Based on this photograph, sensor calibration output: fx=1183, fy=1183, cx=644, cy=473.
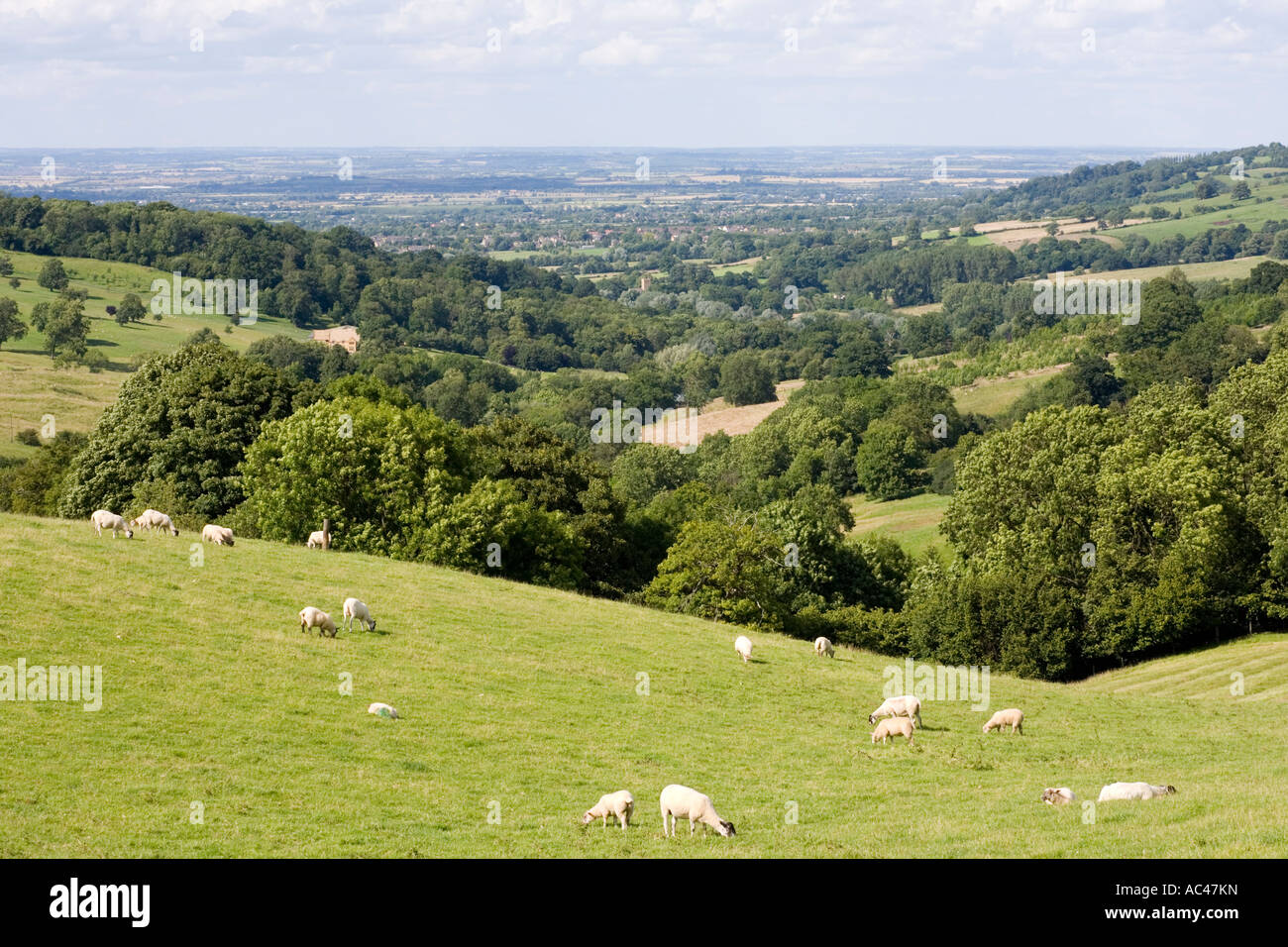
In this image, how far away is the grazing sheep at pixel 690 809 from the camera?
776 inches

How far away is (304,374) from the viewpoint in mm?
169750

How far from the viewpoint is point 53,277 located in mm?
182375

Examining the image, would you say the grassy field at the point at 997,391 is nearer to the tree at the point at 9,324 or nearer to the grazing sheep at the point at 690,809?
the tree at the point at 9,324

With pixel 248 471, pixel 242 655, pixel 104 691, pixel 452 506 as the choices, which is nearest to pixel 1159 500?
pixel 452 506

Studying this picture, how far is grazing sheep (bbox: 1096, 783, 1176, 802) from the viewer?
899 inches

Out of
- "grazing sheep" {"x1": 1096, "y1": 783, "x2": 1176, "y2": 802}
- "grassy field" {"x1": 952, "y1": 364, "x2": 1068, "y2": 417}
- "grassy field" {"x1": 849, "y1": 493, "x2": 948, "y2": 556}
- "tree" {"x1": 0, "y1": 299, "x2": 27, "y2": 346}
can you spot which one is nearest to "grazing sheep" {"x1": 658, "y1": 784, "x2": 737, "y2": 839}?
"grazing sheep" {"x1": 1096, "y1": 783, "x2": 1176, "y2": 802}

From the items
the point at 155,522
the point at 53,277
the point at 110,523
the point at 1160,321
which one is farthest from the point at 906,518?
the point at 53,277

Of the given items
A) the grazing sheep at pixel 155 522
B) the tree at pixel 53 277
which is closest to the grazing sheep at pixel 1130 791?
the grazing sheep at pixel 155 522

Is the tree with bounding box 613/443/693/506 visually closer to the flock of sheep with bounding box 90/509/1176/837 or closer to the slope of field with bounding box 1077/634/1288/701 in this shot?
the slope of field with bounding box 1077/634/1288/701

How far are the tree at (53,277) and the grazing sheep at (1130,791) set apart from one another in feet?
614

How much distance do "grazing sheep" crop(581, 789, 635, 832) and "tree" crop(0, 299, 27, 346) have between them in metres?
148

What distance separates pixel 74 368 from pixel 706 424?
8991 cm
